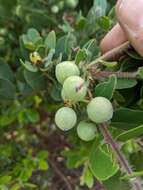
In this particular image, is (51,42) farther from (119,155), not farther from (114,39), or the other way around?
(119,155)

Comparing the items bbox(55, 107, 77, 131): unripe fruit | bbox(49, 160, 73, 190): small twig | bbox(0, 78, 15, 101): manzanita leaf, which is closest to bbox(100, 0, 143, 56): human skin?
bbox(55, 107, 77, 131): unripe fruit

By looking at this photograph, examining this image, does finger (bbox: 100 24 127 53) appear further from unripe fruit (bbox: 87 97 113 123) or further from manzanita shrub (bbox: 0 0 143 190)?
unripe fruit (bbox: 87 97 113 123)

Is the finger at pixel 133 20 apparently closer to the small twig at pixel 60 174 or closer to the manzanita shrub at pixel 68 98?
the manzanita shrub at pixel 68 98

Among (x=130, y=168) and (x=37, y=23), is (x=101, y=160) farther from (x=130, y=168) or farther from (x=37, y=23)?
(x=37, y=23)

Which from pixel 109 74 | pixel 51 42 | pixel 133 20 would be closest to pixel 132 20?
pixel 133 20

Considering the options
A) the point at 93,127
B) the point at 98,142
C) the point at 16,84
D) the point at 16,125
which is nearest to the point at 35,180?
the point at 16,125

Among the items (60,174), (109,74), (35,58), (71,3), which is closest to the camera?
(109,74)
